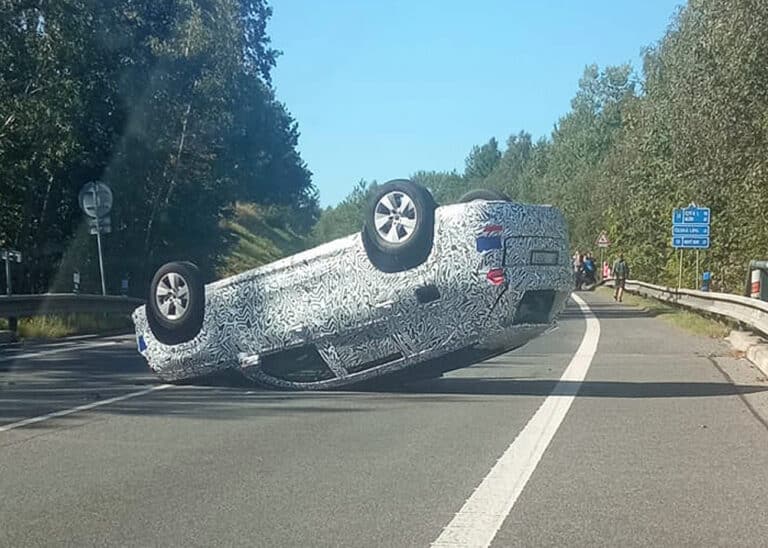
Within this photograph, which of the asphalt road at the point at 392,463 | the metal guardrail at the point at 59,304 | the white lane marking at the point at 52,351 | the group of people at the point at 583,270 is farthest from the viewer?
the group of people at the point at 583,270

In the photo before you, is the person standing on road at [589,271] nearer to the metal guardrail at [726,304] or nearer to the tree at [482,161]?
the metal guardrail at [726,304]

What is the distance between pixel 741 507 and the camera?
6.46 metres

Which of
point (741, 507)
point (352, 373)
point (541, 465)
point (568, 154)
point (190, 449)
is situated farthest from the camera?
point (568, 154)

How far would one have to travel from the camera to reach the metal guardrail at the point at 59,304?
18812 millimetres

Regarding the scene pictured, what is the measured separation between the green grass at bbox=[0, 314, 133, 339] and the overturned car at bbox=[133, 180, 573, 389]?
31.6 ft

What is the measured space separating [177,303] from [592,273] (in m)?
45.0

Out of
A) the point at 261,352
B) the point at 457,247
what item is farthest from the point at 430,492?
the point at 261,352

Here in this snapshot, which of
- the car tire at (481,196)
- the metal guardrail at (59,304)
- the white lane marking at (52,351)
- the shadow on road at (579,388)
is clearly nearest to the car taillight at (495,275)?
the car tire at (481,196)

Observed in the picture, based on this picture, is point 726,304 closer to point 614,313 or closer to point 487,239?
point 487,239

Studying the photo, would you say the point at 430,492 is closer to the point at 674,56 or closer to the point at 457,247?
the point at 457,247

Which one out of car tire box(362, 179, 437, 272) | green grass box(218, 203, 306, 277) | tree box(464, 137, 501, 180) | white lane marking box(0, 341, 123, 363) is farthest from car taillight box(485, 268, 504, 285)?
tree box(464, 137, 501, 180)

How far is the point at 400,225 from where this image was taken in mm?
10680

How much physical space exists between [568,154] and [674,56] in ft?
193

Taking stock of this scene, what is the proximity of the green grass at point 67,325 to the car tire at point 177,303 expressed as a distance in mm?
9469
